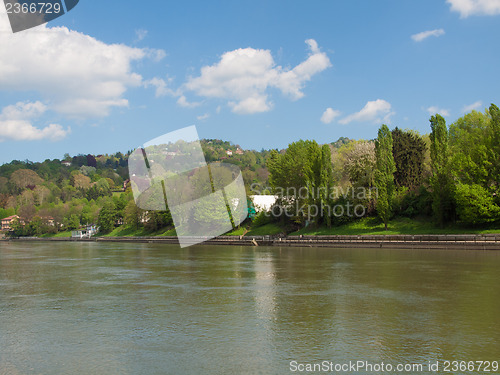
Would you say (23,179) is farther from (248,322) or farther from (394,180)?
(248,322)

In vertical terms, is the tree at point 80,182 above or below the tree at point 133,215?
above

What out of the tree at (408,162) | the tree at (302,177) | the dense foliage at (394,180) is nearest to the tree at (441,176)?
the dense foliage at (394,180)

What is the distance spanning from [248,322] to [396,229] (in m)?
38.2

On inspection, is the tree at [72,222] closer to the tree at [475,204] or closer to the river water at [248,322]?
the river water at [248,322]

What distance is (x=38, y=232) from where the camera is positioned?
115500 mm

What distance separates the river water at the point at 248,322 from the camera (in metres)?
9.80

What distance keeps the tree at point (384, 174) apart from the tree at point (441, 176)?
221 inches

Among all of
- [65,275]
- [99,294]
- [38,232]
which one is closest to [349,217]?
[65,275]

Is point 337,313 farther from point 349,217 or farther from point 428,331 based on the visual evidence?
point 349,217

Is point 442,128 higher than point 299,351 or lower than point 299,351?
higher

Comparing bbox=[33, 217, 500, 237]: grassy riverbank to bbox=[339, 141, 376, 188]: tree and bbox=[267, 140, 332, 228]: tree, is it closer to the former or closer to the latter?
bbox=[267, 140, 332, 228]: tree

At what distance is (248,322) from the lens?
1329 cm

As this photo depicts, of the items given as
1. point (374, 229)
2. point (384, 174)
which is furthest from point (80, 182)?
point (384, 174)

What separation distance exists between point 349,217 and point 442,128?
1596 cm
